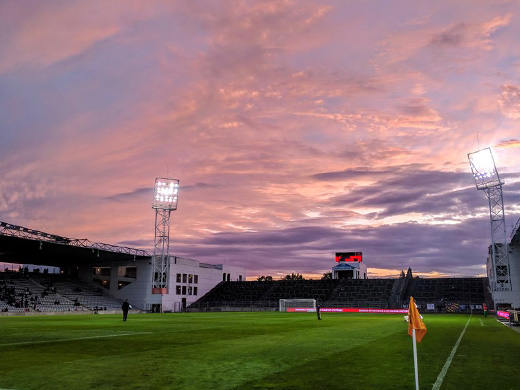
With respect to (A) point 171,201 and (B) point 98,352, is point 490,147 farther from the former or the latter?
(B) point 98,352

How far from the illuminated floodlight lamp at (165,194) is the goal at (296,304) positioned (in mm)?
26445

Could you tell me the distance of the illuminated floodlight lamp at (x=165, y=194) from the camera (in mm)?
77625

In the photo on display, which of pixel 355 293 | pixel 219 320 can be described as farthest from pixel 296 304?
pixel 219 320

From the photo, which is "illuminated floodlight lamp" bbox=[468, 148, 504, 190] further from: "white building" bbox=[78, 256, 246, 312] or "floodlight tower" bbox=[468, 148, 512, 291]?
"white building" bbox=[78, 256, 246, 312]

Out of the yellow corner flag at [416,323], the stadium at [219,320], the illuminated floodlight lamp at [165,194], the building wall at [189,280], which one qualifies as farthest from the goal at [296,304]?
the yellow corner flag at [416,323]

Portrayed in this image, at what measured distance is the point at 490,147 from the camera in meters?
64.3

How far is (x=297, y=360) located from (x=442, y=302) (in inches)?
2976

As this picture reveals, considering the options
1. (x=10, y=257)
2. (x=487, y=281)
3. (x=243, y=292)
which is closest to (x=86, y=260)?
(x=10, y=257)

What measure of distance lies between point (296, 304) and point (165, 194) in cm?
3159

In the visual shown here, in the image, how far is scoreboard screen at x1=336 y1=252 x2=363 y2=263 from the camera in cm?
11675

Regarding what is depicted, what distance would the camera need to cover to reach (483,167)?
65375mm

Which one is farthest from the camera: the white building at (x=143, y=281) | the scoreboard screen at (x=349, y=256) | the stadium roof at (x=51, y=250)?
the scoreboard screen at (x=349, y=256)

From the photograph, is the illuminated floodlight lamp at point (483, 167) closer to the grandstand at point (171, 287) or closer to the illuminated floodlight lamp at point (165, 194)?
the grandstand at point (171, 287)

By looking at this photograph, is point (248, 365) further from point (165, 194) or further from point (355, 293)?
point (355, 293)
